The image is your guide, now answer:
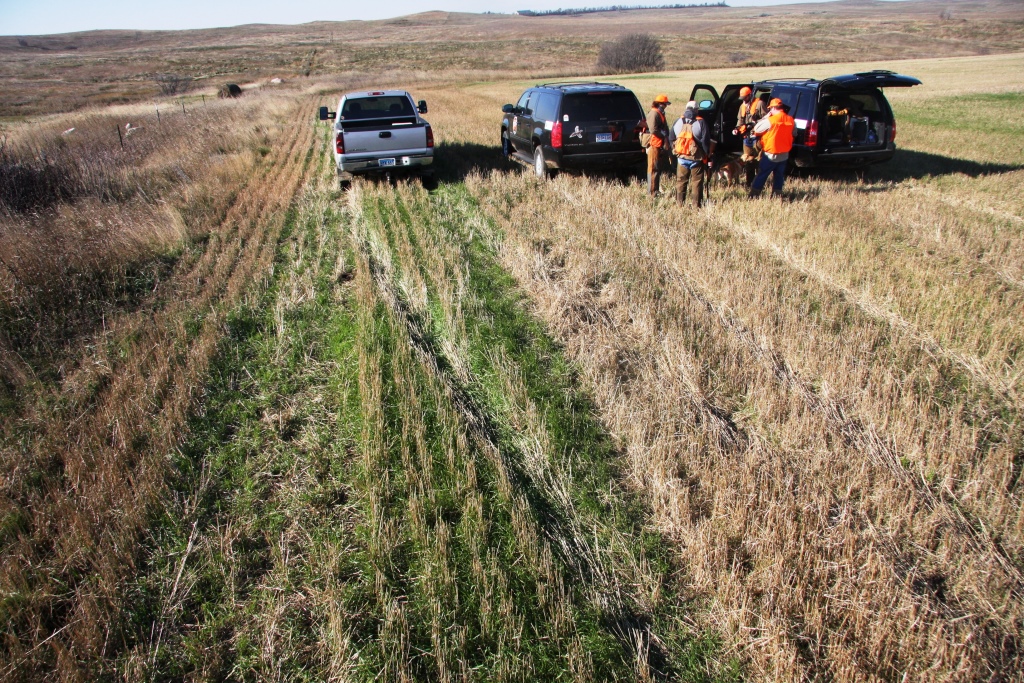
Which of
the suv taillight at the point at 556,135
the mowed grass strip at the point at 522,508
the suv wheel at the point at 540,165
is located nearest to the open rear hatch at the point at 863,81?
the suv taillight at the point at 556,135

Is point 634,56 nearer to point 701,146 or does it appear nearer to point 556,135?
point 556,135

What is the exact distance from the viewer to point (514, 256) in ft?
24.8

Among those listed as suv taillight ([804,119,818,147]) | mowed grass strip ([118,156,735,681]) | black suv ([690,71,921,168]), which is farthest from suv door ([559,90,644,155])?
mowed grass strip ([118,156,735,681])

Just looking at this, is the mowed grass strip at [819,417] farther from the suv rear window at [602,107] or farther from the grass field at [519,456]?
the suv rear window at [602,107]

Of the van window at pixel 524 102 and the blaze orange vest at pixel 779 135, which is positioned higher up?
the van window at pixel 524 102

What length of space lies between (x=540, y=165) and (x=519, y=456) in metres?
8.91

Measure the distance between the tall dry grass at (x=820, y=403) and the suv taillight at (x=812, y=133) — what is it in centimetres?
137

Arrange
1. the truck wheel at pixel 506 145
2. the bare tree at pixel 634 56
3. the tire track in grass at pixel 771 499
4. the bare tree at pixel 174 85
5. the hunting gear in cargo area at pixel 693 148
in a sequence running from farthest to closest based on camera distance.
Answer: the bare tree at pixel 634 56, the bare tree at pixel 174 85, the truck wheel at pixel 506 145, the hunting gear in cargo area at pixel 693 148, the tire track in grass at pixel 771 499

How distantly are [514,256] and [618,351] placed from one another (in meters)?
2.65

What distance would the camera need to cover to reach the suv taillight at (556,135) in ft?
36.0

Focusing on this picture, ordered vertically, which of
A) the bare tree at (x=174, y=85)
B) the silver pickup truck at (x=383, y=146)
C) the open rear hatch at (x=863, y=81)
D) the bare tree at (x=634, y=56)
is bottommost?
the silver pickup truck at (x=383, y=146)

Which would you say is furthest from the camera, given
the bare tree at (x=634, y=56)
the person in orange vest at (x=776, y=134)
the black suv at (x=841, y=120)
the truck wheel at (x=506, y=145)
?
the bare tree at (x=634, y=56)

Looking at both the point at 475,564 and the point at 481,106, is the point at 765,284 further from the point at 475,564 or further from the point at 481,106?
the point at 481,106

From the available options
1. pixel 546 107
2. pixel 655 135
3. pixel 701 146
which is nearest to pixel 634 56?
pixel 546 107
